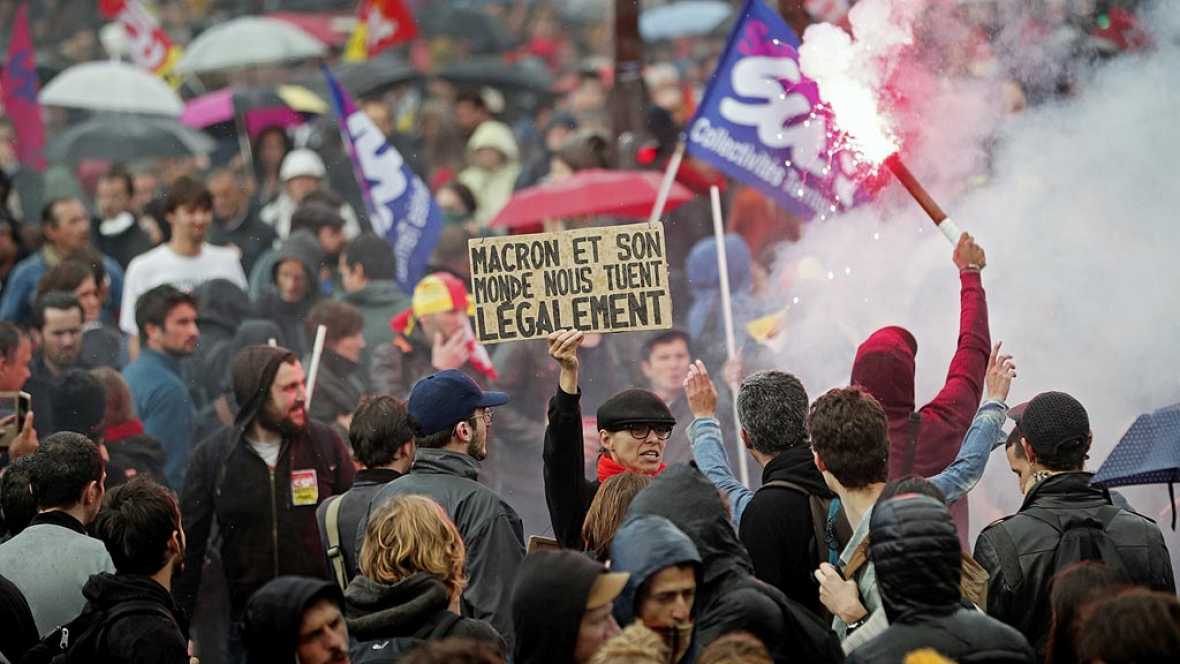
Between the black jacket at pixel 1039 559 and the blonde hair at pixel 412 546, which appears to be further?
the black jacket at pixel 1039 559

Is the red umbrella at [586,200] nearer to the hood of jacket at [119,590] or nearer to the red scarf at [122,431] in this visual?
the red scarf at [122,431]

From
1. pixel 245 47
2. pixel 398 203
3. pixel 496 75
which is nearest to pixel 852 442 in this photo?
pixel 398 203

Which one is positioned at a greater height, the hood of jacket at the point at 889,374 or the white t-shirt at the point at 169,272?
the white t-shirt at the point at 169,272

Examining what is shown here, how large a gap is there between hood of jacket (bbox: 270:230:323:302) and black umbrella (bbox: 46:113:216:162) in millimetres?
4020

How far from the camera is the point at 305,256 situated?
1173cm

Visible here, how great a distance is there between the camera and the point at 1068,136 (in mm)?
8406

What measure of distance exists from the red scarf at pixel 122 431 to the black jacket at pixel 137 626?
3317 mm

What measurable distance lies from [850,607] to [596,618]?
0.88 m

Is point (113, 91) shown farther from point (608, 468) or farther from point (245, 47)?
point (608, 468)

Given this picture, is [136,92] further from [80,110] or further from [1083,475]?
[1083,475]

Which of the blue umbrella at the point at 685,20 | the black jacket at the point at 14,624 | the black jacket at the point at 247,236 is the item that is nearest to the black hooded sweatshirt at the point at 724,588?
the black jacket at the point at 14,624

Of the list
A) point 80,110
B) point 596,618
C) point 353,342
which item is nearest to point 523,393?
point 353,342

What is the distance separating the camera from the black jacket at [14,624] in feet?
18.2

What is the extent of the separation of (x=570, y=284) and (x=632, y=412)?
561 mm
